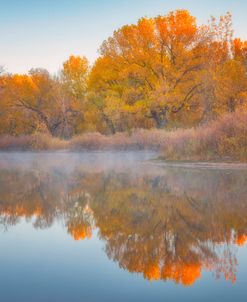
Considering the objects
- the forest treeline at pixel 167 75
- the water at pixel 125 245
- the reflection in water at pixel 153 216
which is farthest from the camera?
the forest treeline at pixel 167 75

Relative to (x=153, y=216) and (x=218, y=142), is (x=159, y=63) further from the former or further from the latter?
(x=153, y=216)

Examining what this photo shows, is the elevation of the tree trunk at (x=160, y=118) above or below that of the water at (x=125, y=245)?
above

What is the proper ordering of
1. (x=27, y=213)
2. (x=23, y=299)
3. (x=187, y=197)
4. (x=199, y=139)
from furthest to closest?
(x=199, y=139) < (x=187, y=197) < (x=27, y=213) < (x=23, y=299)

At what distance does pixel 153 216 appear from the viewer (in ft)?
24.3

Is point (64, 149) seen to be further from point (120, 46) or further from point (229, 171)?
point (229, 171)

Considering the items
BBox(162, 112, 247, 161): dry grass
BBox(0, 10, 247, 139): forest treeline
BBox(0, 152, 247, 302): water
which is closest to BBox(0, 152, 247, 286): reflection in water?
BBox(0, 152, 247, 302): water

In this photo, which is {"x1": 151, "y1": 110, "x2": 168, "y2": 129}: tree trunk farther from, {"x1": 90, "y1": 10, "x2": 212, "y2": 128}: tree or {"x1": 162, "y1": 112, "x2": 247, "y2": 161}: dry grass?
{"x1": 162, "y1": 112, "x2": 247, "y2": 161}: dry grass

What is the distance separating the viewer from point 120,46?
4028 cm

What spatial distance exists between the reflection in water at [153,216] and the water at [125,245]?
0.5 inches

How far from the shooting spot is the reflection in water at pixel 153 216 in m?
4.84

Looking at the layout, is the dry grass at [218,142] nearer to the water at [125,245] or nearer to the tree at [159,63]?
the water at [125,245]

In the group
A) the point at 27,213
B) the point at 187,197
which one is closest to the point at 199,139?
the point at 187,197

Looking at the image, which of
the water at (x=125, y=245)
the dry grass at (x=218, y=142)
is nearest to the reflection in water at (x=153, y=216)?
the water at (x=125, y=245)

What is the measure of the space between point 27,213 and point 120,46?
111 feet
